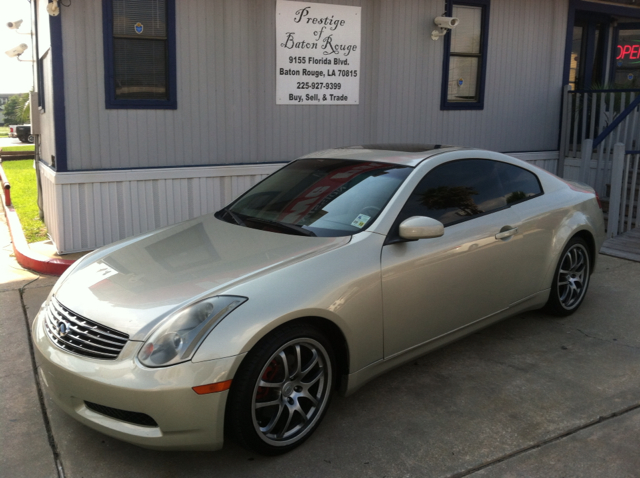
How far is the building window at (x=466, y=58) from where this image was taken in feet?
31.6

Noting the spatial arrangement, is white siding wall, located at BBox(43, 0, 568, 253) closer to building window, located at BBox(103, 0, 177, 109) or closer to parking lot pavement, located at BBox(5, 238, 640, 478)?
building window, located at BBox(103, 0, 177, 109)

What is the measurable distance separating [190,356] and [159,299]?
17.3 inches

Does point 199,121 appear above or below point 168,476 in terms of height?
above

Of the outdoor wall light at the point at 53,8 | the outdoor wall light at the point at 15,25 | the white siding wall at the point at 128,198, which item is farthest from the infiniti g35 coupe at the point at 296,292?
the outdoor wall light at the point at 15,25

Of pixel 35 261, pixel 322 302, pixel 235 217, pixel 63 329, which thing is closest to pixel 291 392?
pixel 322 302

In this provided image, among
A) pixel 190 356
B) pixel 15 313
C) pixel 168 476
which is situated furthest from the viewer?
pixel 15 313

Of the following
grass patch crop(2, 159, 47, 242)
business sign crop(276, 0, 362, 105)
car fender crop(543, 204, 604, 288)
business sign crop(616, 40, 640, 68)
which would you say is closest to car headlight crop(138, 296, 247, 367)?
car fender crop(543, 204, 604, 288)

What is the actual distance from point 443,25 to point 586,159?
2895mm

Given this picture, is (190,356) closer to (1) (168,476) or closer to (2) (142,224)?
(1) (168,476)

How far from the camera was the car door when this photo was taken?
3.81 meters

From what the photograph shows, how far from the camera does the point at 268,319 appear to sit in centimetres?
312

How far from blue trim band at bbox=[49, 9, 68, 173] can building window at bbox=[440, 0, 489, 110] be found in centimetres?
546

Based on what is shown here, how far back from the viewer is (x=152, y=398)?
9.50ft

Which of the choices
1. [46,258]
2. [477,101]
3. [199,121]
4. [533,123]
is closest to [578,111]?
[533,123]
